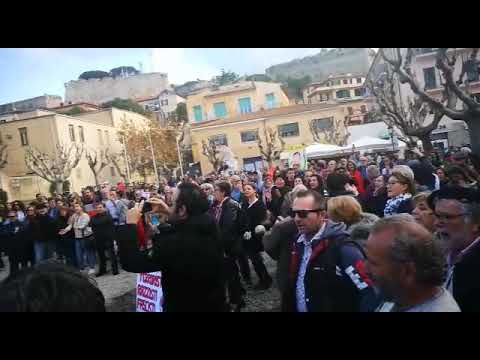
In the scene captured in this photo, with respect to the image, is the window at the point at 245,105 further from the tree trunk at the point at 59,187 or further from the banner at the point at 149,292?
the banner at the point at 149,292

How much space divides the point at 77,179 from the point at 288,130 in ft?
54.3

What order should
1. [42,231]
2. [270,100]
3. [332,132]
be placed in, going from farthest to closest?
[270,100], [332,132], [42,231]

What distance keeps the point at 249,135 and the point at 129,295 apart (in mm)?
20485

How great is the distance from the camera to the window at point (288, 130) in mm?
26244

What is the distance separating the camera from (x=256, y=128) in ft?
82.7

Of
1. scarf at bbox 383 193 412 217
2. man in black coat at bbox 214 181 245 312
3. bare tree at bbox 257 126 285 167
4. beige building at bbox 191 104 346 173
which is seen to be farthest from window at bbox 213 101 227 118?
scarf at bbox 383 193 412 217

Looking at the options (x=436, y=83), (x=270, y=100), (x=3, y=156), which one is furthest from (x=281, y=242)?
(x=270, y=100)

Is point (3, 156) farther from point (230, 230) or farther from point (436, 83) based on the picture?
point (436, 83)

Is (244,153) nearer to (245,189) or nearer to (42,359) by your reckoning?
(245,189)

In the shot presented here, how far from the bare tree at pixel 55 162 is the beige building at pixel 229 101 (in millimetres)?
17474

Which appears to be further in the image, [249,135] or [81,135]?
[249,135]
